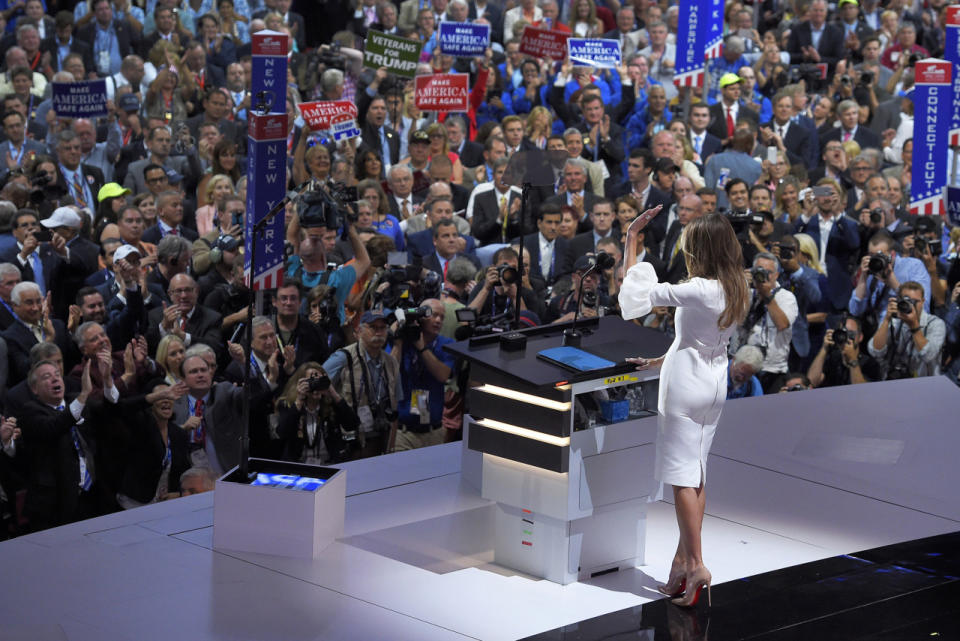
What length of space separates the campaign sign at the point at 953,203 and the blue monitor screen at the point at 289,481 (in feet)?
18.4

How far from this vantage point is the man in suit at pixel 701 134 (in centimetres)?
1186

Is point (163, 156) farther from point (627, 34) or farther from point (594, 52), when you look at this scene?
point (627, 34)

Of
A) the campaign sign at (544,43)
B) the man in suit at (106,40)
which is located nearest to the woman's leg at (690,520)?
the campaign sign at (544,43)

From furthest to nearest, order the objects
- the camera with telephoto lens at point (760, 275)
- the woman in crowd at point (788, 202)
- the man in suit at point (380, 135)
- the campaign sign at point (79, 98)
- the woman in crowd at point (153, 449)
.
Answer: the man in suit at point (380, 135), the woman in crowd at point (788, 202), the campaign sign at point (79, 98), the camera with telephoto lens at point (760, 275), the woman in crowd at point (153, 449)

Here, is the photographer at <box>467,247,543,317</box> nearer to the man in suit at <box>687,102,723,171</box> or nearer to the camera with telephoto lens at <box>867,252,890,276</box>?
the camera with telephoto lens at <box>867,252,890,276</box>

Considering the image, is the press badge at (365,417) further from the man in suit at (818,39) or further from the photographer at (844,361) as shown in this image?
the man in suit at (818,39)

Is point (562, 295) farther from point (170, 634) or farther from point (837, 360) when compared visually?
point (170, 634)

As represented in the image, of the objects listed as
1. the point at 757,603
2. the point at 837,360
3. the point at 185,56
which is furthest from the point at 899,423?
the point at 185,56

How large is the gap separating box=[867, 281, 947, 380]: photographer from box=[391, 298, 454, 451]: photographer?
2.93m

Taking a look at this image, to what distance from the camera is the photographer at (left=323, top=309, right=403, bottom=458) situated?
698 centimetres

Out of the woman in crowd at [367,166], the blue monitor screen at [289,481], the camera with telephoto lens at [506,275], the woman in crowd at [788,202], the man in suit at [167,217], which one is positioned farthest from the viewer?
the woman in crowd at [788,202]

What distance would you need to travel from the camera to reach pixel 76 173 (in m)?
9.88

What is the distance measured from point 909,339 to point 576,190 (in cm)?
279

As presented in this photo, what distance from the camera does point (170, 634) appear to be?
4676mm
